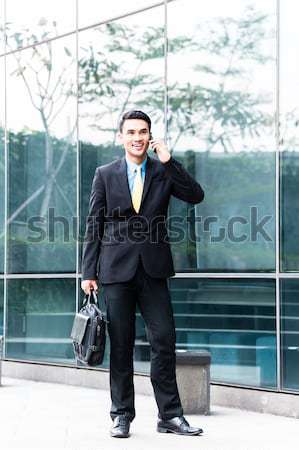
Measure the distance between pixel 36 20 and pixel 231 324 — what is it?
15.1 ft

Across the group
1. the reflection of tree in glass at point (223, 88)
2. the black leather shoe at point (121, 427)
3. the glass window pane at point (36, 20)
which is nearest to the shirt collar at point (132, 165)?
the black leather shoe at point (121, 427)

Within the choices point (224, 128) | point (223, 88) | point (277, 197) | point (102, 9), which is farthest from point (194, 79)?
point (102, 9)

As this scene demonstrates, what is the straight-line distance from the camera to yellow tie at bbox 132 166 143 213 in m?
7.43

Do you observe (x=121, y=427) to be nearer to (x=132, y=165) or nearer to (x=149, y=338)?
(x=149, y=338)

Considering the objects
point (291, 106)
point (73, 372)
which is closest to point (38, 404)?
point (73, 372)

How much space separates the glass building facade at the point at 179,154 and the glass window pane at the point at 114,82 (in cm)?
2

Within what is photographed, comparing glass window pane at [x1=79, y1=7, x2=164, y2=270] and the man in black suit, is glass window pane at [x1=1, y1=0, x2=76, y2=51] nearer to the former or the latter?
glass window pane at [x1=79, y1=7, x2=164, y2=270]

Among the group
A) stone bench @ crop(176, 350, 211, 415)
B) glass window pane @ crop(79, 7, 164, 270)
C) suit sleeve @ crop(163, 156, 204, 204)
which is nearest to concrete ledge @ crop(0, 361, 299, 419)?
stone bench @ crop(176, 350, 211, 415)

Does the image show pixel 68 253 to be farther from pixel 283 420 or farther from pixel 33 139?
pixel 283 420

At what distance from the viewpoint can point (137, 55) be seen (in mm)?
11023

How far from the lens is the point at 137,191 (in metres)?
7.46

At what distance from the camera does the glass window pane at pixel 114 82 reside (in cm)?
1077

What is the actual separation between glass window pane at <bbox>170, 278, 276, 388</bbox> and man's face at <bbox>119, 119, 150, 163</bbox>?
8.05ft

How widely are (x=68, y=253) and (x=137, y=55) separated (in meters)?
2.25
